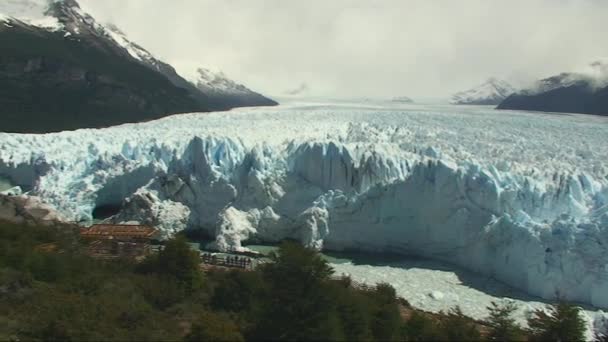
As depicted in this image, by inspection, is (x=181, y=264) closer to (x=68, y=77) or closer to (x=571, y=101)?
(x=571, y=101)

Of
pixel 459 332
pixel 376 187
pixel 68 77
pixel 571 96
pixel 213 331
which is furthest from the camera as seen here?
pixel 68 77

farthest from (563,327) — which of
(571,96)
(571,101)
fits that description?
(571,96)

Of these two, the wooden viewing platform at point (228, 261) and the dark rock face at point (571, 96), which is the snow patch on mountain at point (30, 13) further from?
the wooden viewing platform at point (228, 261)

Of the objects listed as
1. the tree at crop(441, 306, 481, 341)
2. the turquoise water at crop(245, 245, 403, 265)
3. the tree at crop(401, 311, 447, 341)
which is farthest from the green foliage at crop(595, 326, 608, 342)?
the turquoise water at crop(245, 245, 403, 265)

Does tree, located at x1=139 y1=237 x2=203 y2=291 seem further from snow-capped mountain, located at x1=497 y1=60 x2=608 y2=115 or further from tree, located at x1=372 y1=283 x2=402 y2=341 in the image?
snow-capped mountain, located at x1=497 y1=60 x2=608 y2=115

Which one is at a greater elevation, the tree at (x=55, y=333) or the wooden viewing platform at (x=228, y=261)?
the tree at (x=55, y=333)

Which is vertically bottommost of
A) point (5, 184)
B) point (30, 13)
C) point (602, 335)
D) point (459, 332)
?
point (602, 335)

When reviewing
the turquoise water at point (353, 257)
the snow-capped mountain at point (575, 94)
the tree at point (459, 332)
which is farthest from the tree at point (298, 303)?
the snow-capped mountain at point (575, 94)
